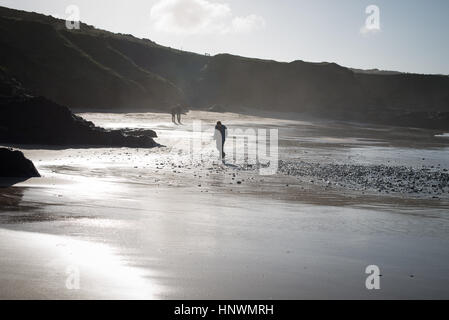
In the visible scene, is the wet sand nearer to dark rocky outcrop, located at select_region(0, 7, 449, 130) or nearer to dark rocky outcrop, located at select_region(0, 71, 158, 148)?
dark rocky outcrop, located at select_region(0, 71, 158, 148)

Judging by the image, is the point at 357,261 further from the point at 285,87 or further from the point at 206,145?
the point at 285,87

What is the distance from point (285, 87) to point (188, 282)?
3478 inches

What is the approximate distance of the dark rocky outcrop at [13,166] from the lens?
13406mm

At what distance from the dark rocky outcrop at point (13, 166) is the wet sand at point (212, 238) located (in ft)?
1.71

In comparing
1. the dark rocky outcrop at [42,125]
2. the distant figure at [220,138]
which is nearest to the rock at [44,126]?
the dark rocky outcrop at [42,125]

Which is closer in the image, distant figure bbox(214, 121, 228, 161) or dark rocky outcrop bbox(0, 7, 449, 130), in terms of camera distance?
distant figure bbox(214, 121, 228, 161)

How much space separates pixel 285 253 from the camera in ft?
23.8

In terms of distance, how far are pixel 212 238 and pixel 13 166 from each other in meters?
7.54

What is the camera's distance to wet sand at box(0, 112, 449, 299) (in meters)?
5.77

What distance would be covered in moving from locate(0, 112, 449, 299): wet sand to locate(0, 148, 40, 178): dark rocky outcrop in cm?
52

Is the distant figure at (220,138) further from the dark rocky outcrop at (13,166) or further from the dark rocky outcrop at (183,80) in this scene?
the dark rocky outcrop at (183,80)

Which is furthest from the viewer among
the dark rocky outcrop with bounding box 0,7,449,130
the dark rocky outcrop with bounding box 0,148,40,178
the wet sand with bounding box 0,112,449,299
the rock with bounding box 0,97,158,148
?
the dark rocky outcrop with bounding box 0,7,449,130

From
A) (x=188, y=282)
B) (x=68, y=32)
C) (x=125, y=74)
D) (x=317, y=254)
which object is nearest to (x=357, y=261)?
(x=317, y=254)

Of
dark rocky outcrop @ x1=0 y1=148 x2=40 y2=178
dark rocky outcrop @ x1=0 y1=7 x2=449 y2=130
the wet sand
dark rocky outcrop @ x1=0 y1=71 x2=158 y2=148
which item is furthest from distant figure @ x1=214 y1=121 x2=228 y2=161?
dark rocky outcrop @ x1=0 y1=7 x2=449 y2=130
